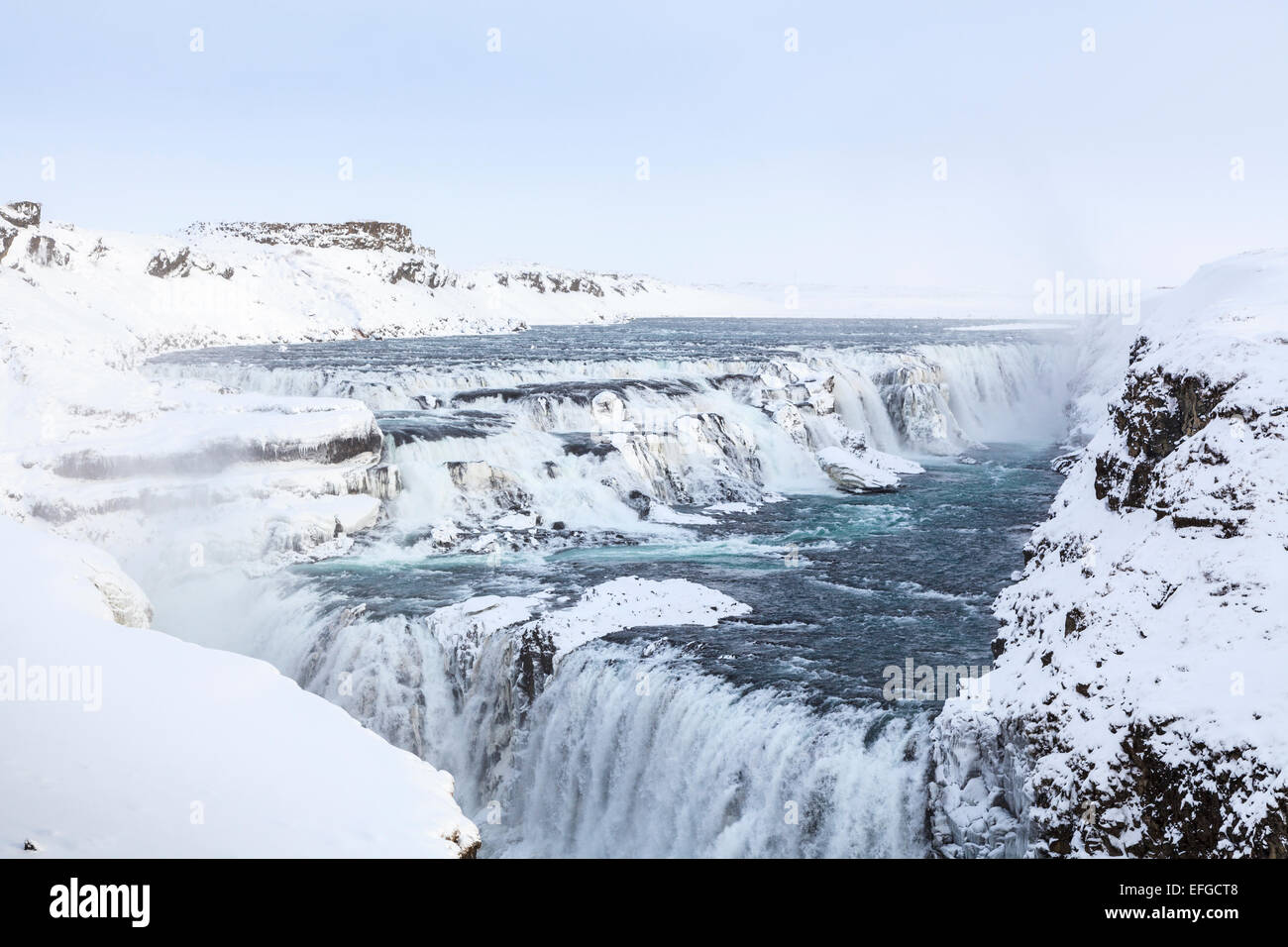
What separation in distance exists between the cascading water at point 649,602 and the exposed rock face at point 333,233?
62043 mm

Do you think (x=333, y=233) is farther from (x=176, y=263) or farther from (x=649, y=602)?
(x=649, y=602)

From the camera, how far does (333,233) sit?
98.2m

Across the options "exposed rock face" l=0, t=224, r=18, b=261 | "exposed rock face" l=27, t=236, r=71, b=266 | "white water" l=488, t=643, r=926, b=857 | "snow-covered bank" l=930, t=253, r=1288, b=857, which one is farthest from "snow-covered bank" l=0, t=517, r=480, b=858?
"exposed rock face" l=27, t=236, r=71, b=266

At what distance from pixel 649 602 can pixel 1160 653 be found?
8.01 metres

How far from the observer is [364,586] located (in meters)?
16.3

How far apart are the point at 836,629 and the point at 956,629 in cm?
174

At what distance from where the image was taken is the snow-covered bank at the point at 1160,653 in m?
7.29

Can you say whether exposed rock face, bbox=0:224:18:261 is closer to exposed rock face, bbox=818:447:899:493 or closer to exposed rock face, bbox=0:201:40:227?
exposed rock face, bbox=0:201:40:227

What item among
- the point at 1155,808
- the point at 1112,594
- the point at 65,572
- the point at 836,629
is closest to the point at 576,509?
the point at 836,629

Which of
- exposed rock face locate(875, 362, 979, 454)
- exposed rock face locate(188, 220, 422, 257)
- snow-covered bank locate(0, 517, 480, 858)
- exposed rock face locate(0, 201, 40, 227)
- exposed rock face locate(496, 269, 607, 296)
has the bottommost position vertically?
snow-covered bank locate(0, 517, 480, 858)

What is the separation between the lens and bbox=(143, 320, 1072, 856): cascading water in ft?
35.4

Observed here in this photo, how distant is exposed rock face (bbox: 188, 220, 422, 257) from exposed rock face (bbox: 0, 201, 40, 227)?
3575 cm
